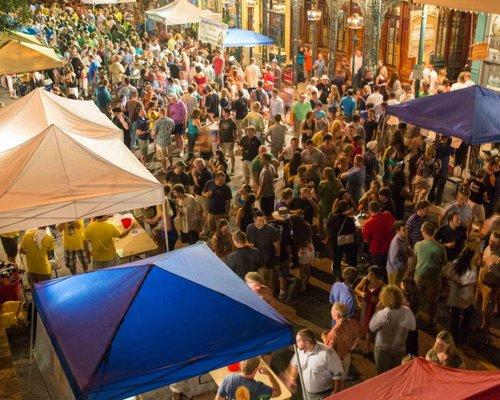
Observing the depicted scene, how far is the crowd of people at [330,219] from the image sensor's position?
654 cm

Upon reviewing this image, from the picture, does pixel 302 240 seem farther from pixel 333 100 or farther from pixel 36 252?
pixel 333 100

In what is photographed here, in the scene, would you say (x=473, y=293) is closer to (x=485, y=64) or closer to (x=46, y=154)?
(x=46, y=154)

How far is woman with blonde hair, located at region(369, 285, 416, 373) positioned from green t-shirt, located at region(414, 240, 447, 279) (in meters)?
1.25

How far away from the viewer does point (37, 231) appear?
8.30m

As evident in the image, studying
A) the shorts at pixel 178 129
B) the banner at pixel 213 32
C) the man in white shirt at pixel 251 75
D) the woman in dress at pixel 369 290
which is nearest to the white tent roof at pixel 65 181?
the woman in dress at pixel 369 290

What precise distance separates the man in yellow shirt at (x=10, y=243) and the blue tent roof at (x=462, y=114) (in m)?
6.58

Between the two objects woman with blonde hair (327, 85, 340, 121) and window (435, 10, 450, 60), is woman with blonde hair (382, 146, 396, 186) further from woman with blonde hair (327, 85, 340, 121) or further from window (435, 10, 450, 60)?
window (435, 10, 450, 60)

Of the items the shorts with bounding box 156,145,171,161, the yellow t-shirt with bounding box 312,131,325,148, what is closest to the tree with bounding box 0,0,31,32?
the shorts with bounding box 156,145,171,161

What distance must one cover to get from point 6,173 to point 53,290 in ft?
9.08

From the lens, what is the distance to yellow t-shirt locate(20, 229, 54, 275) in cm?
833

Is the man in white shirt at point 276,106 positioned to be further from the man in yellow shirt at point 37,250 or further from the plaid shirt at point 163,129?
the man in yellow shirt at point 37,250

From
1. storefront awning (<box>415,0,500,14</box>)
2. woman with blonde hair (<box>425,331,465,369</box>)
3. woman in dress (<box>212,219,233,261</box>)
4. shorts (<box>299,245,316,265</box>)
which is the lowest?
shorts (<box>299,245,316,265</box>)

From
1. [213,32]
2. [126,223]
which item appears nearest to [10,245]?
[126,223]

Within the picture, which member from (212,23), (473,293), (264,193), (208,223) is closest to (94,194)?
(208,223)
